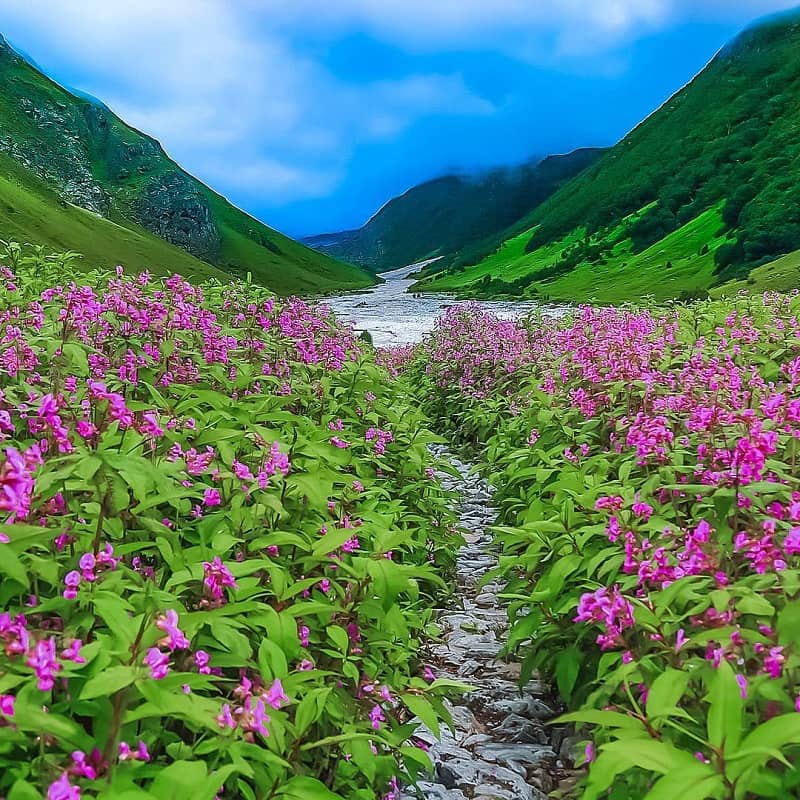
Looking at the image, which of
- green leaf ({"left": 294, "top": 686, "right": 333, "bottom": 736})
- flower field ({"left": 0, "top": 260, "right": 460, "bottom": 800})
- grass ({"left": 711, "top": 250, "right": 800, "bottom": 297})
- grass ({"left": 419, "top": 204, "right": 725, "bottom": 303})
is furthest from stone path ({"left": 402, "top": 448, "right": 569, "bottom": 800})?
grass ({"left": 419, "top": 204, "right": 725, "bottom": 303})

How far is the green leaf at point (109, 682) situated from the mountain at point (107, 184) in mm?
113939

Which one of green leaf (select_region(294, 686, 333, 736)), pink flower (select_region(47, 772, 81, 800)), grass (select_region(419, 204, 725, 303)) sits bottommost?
green leaf (select_region(294, 686, 333, 736))

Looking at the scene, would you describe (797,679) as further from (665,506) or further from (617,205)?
(617,205)

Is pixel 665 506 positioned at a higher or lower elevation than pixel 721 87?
lower

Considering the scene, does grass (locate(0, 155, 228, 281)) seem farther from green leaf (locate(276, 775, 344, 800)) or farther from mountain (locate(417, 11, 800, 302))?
green leaf (locate(276, 775, 344, 800))

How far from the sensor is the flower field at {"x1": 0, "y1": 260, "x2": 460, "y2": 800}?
2.38 m

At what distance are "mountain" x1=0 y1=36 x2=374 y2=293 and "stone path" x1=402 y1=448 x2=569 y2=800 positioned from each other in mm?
110435

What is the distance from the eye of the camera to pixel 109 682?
2201 millimetres

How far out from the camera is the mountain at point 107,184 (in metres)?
125

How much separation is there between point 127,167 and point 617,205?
122400mm

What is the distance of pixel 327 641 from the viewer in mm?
4020

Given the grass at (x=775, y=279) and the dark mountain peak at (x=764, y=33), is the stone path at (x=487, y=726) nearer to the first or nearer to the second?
the grass at (x=775, y=279)

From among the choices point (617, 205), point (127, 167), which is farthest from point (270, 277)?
point (617, 205)

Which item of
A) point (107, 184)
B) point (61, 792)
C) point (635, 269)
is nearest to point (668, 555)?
point (61, 792)
